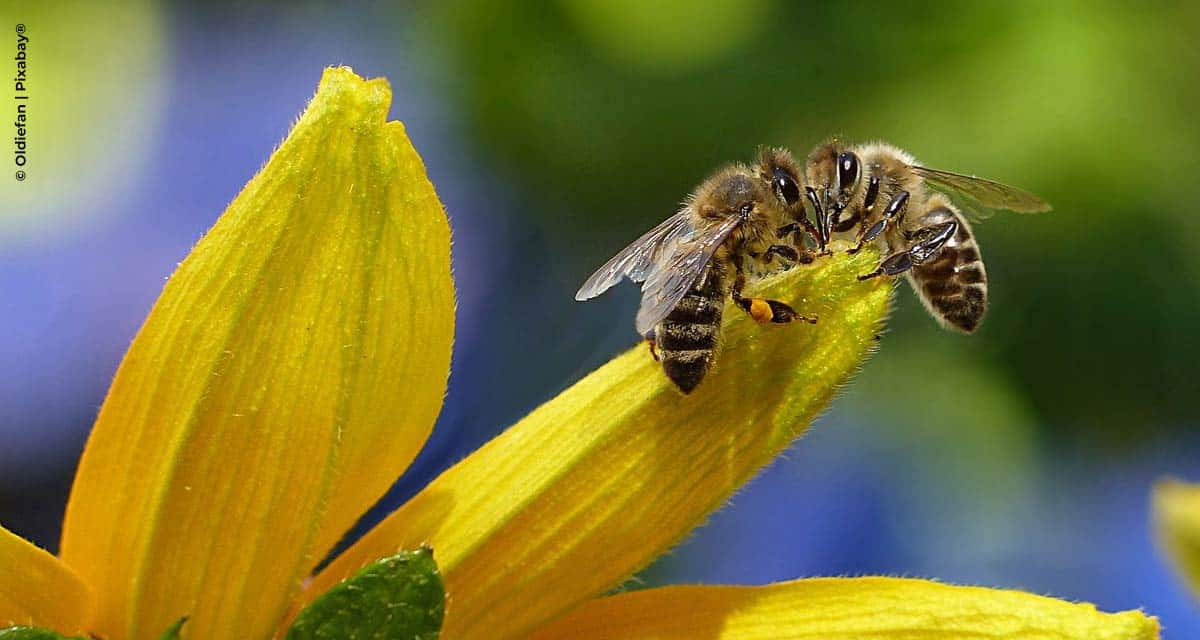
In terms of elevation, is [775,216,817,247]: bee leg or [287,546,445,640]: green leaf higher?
[775,216,817,247]: bee leg

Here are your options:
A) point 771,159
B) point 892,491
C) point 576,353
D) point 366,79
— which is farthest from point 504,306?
point 366,79

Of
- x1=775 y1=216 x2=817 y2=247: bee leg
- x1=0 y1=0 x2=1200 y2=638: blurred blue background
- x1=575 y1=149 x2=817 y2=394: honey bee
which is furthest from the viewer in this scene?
x1=0 y1=0 x2=1200 y2=638: blurred blue background

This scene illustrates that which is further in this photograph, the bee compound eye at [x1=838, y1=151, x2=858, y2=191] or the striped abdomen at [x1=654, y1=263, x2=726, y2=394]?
the bee compound eye at [x1=838, y1=151, x2=858, y2=191]

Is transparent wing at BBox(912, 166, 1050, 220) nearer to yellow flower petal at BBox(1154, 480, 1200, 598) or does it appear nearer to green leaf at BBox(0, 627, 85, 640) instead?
yellow flower petal at BBox(1154, 480, 1200, 598)

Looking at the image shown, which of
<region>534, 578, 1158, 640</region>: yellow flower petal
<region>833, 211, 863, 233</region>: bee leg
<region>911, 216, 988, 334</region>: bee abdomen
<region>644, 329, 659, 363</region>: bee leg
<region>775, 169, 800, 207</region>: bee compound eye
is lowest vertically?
<region>534, 578, 1158, 640</region>: yellow flower petal

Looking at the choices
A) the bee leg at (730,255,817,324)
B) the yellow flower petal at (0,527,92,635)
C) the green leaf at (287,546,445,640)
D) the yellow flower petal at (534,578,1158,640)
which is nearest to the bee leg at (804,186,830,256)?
the bee leg at (730,255,817,324)

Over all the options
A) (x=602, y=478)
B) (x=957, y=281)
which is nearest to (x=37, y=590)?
(x=602, y=478)
